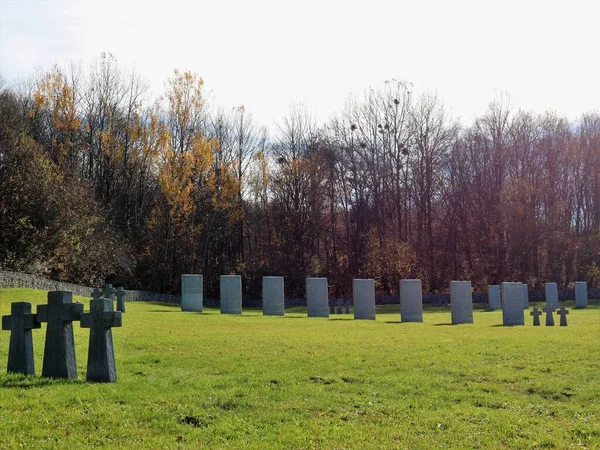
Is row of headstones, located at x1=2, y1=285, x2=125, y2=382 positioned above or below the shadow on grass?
above

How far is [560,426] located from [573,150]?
51.8 metres

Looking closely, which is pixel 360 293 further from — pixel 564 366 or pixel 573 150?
pixel 573 150

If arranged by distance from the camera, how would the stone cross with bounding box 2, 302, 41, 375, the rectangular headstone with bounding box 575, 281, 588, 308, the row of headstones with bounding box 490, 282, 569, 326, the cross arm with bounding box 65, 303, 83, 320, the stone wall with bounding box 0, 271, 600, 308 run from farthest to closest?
the rectangular headstone with bounding box 575, 281, 588, 308, the stone wall with bounding box 0, 271, 600, 308, the row of headstones with bounding box 490, 282, 569, 326, the stone cross with bounding box 2, 302, 41, 375, the cross arm with bounding box 65, 303, 83, 320

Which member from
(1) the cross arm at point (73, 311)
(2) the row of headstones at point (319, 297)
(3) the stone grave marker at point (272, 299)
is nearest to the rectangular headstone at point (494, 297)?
(2) the row of headstones at point (319, 297)

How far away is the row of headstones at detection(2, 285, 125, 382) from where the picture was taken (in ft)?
28.9

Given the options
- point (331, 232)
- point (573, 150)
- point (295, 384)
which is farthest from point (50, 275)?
point (573, 150)

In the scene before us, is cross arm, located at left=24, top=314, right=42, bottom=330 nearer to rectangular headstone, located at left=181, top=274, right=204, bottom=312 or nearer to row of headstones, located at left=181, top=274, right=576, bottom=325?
row of headstones, located at left=181, top=274, right=576, bottom=325

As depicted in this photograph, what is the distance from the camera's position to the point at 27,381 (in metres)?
8.66

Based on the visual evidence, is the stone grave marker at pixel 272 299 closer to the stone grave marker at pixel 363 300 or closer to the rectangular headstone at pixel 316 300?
the rectangular headstone at pixel 316 300

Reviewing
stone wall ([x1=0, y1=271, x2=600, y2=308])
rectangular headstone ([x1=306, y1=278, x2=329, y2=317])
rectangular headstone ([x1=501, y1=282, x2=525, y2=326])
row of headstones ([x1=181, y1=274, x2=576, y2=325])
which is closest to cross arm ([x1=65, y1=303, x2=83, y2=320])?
row of headstones ([x1=181, y1=274, x2=576, y2=325])

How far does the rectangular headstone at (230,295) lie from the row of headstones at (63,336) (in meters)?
16.3

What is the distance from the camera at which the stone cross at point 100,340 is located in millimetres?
8773

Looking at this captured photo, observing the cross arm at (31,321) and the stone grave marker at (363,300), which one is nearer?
the cross arm at (31,321)

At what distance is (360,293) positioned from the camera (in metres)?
25.3
